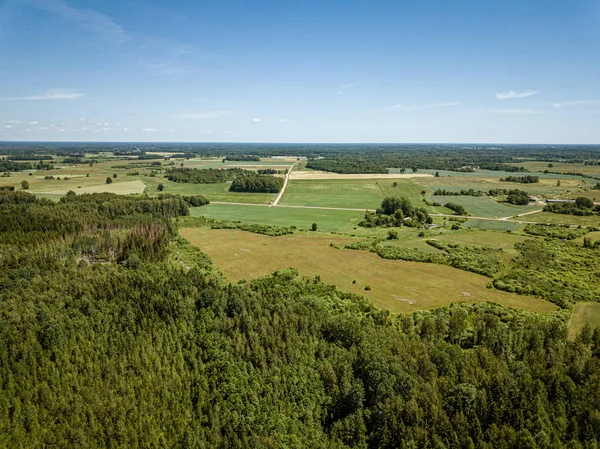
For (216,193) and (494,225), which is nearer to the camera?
(494,225)

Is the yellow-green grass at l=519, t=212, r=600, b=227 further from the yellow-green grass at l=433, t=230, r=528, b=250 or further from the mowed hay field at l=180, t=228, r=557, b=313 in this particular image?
the mowed hay field at l=180, t=228, r=557, b=313

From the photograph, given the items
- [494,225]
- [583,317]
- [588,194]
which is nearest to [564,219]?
[494,225]

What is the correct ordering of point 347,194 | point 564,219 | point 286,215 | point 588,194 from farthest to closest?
point 347,194, point 588,194, point 286,215, point 564,219

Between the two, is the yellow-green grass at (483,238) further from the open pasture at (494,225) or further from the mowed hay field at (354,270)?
the mowed hay field at (354,270)

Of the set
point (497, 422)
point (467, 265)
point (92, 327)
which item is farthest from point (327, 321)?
point (467, 265)

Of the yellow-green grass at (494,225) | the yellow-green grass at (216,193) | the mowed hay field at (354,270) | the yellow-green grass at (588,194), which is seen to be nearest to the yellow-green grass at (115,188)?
the yellow-green grass at (216,193)

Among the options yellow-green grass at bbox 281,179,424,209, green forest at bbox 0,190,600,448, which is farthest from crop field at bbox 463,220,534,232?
green forest at bbox 0,190,600,448

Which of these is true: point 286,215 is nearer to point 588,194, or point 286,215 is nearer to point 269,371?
point 269,371

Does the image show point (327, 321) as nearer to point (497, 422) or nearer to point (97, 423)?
point (497, 422)
